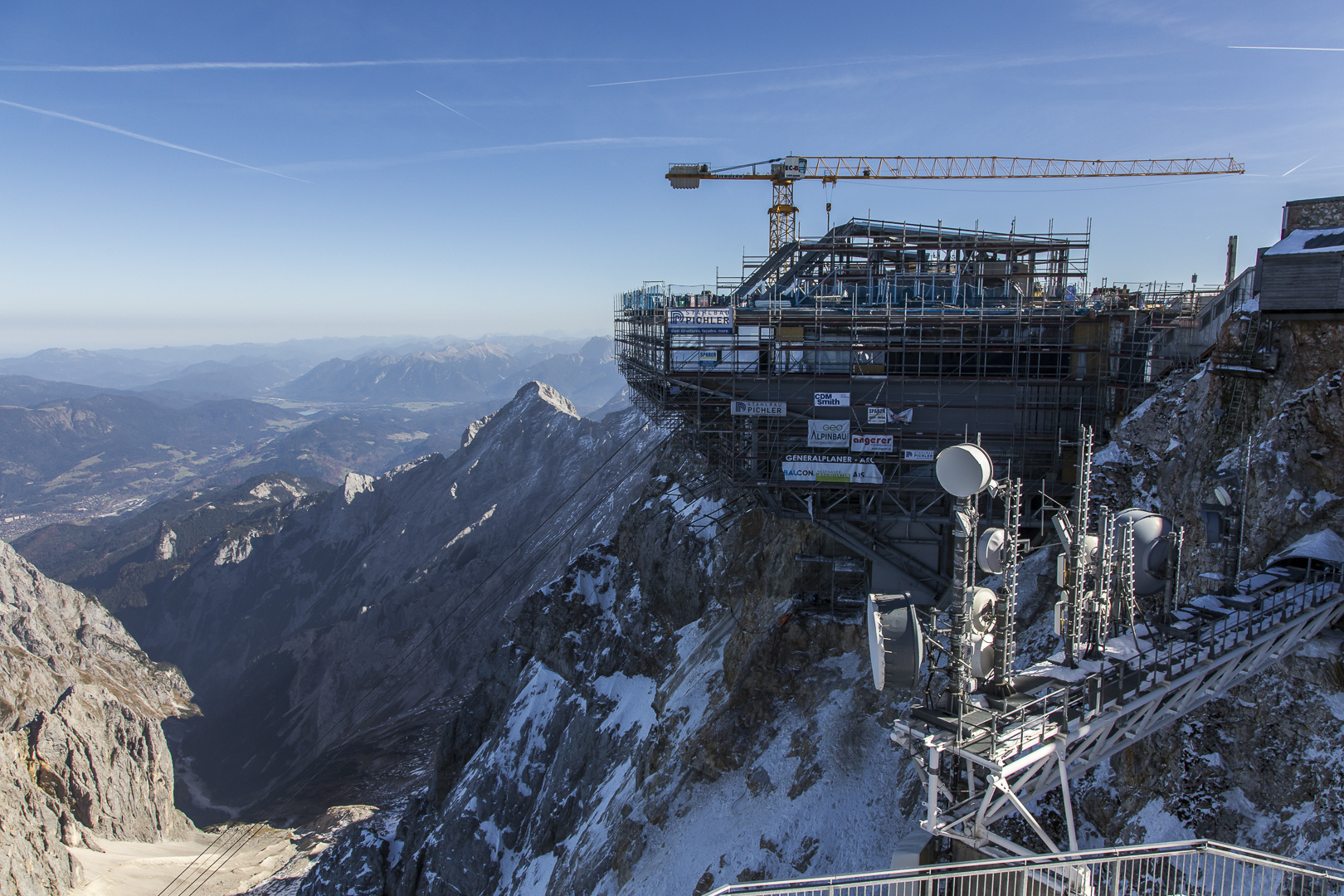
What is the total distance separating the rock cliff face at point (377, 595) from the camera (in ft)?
334

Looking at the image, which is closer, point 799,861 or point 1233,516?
point 1233,516

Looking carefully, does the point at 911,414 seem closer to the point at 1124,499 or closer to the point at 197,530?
the point at 1124,499

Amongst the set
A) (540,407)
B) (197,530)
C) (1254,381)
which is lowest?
(197,530)

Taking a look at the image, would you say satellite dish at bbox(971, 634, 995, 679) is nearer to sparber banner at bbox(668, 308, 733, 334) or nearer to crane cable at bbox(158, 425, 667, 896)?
sparber banner at bbox(668, 308, 733, 334)

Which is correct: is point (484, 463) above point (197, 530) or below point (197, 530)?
above

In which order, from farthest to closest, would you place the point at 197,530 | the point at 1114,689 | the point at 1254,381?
the point at 197,530
the point at 1254,381
the point at 1114,689

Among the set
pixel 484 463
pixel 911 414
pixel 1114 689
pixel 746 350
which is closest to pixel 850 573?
pixel 911 414

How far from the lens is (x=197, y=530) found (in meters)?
195

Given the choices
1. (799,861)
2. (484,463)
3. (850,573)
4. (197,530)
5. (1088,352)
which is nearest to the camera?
(799,861)

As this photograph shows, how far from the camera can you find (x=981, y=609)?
1374 cm

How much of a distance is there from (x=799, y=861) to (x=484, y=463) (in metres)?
129

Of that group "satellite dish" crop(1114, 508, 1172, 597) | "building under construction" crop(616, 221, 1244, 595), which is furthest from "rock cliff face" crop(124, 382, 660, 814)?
"satellite dish" crop(1114, 508, 1172, 597)

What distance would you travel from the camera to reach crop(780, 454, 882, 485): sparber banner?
30.8 metres

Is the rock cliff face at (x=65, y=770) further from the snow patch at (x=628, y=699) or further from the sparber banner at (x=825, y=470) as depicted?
the sparber banner at (x=825, y=470)
